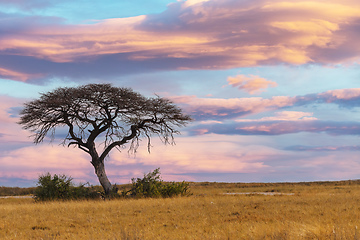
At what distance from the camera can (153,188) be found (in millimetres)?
27672

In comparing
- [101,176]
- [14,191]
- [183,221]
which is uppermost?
[101,176]

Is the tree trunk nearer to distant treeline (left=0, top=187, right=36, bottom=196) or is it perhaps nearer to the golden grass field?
the golden grass field

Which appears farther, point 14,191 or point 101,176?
point 14,191

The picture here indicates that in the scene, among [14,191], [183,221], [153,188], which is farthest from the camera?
[14,191]

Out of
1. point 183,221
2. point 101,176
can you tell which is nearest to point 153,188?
point 101,176

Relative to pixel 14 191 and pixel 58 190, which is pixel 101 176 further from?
pixel 14 191

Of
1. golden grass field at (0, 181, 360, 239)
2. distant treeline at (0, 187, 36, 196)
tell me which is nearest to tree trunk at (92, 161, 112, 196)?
golden grass field at (0, 181, 360, 239)

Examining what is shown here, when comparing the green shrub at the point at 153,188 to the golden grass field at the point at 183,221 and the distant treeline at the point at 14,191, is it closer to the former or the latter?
the golden grass field at the point at 183,221

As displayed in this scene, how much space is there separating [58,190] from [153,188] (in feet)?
23.4

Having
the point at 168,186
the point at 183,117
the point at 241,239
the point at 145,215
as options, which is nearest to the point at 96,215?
the point at 145,215

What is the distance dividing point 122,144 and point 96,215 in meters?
11.9

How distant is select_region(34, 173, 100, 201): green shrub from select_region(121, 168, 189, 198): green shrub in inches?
125

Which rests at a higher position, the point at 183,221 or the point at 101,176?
the point at 101,176

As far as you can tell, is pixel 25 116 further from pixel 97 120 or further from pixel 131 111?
pixel 131 111
